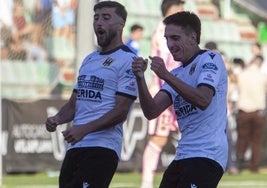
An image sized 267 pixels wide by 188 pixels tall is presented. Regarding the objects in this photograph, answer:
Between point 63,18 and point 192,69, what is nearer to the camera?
point 192,69

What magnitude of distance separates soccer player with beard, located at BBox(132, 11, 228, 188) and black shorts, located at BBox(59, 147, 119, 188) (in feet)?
2.17

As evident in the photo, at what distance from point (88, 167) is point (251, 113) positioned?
11.3m

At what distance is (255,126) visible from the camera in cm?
1862

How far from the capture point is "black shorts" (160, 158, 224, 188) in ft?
22.7

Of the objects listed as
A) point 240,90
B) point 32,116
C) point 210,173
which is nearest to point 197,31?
point 210,173

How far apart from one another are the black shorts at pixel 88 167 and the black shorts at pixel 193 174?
66cm

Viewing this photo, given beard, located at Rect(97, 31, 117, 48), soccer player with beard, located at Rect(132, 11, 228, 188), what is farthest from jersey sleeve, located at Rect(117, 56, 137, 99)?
soccer player with beard, located at Rect(132, 11, 228, 188)

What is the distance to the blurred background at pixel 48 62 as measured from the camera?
53.7 ft

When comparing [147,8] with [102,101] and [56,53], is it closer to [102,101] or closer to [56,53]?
[56,53]

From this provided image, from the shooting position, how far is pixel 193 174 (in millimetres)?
6922

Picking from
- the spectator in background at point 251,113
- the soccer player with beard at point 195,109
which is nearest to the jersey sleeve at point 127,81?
the soccer player with beard at point 195,109

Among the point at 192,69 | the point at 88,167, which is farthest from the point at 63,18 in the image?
the point at 192,69

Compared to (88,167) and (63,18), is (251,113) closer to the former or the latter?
(63,18)

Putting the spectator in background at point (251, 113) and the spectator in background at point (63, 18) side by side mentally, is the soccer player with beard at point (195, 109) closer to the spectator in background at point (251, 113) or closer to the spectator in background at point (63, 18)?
the spectator in background at point (251, 113)
